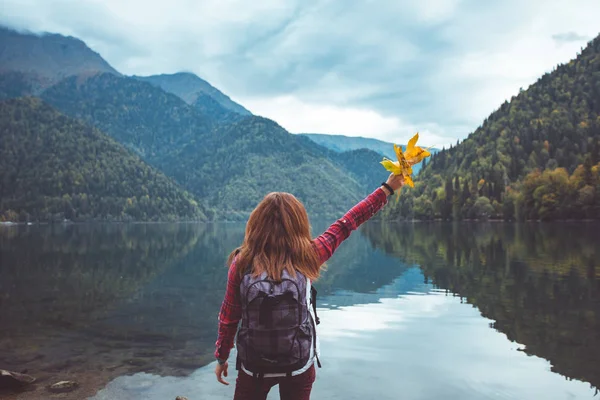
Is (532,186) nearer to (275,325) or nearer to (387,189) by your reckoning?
(387,189)

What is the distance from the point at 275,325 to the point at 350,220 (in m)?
1.32

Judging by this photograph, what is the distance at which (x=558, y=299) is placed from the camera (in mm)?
22328

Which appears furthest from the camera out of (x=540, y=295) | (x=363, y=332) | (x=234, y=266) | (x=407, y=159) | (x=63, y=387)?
(x=540, y=295)

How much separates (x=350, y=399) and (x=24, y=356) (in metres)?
9.66

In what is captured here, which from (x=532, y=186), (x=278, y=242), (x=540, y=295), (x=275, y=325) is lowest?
(x=540, y=295)

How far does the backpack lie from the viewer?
3.86 m

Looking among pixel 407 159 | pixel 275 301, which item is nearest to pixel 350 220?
pixel 407 159

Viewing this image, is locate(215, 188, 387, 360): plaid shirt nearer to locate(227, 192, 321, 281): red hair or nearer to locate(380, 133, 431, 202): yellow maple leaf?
locate(227, 192, 321, 281): red hair

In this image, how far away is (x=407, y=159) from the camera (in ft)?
14.6

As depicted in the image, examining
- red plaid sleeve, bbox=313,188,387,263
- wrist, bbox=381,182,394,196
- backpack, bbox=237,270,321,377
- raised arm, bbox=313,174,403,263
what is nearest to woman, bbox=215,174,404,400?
backpack, bbox=237,270,321,377

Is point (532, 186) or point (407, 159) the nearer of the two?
point (407, 159)

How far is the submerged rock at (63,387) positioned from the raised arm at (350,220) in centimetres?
959

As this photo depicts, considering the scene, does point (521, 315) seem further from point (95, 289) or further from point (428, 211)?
point (428, 211)

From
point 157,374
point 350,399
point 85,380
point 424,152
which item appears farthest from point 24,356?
point 424,152
